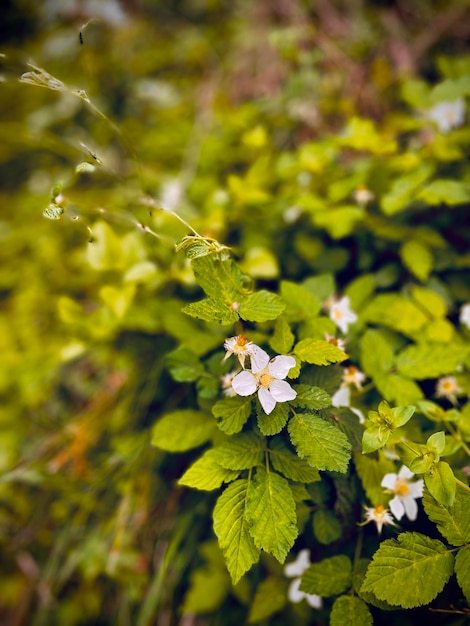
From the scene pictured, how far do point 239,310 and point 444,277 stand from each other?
0.80 m

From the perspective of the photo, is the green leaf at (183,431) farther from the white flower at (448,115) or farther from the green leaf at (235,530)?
the white flower at (448,115)

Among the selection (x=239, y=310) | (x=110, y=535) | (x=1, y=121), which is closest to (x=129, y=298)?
(x=239, y=310)

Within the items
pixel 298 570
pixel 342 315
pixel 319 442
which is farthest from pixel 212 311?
pixel 298 570

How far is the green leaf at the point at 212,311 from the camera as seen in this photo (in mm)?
708

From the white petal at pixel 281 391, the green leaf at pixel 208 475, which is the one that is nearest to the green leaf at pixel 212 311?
the white petal at pixel 281 391

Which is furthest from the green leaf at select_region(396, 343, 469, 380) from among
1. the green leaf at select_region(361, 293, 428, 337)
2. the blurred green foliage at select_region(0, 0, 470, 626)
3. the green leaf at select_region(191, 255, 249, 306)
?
the green leaf at select_region(191, 255, 249, 306)

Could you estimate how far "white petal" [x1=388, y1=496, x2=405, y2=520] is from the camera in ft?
2.47

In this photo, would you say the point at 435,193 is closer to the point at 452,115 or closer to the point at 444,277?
the point at 444,277

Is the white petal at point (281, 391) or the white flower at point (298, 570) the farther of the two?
the white flower at point (298, 570)

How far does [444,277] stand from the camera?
1.22m

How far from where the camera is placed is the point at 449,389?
97 centimetres

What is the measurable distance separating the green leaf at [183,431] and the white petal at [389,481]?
36 centimetres

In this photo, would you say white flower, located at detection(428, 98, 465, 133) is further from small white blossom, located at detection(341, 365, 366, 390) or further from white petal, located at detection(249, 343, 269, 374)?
white petal, located at detection(249, 343, 269, 374)

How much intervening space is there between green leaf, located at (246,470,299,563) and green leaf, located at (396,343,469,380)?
411 mm
